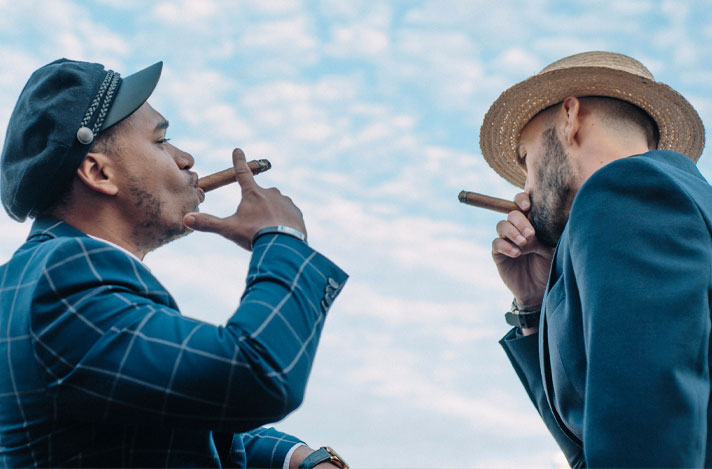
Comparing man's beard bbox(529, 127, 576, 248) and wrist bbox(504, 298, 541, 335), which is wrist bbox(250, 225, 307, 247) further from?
wrist bbox(504, 298, 541, 335)

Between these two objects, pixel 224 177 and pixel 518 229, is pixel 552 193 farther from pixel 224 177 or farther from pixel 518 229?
pixel 224 177

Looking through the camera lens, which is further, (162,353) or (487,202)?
(487,202)

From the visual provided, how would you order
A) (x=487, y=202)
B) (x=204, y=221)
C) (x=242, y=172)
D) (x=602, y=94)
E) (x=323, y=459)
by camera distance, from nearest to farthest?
(x=204, y=221) → (x=242, y=172) → (x=323, y=459) → (x=602, y=94) → (x=487, y=202)

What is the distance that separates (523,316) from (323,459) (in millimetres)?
1428

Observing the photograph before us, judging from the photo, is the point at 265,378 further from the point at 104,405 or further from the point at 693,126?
the point at 693,126

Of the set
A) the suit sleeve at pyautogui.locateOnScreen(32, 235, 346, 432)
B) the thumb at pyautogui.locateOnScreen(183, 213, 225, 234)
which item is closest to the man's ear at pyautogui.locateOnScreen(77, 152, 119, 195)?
the thumb at pyautogui.locateOnScreen(183, 213, 225, 234)

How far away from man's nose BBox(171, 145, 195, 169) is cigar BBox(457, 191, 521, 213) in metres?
1.63

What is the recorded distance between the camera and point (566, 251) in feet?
8.67

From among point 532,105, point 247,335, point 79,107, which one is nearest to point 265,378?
point 247,335

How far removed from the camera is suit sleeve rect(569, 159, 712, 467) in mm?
1966

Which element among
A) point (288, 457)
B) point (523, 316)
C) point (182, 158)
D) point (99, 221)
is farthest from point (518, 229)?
point (99, 221)

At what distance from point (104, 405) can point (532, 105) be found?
2.86 m

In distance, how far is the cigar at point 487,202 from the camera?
153 inches

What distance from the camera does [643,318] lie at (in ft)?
6.88
